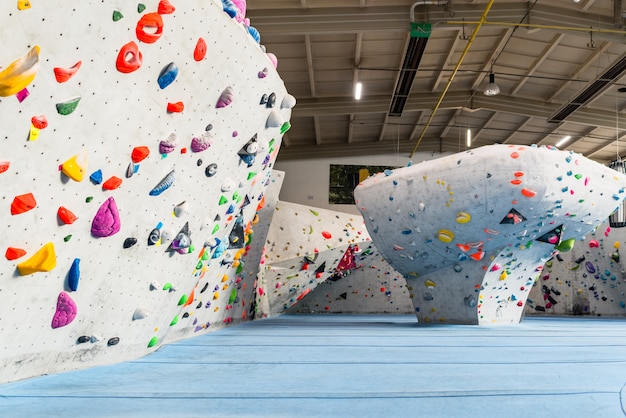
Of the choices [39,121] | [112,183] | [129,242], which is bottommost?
[129,242]

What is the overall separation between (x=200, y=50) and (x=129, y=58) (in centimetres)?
40

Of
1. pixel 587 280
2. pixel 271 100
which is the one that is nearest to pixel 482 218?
pixel 271 100

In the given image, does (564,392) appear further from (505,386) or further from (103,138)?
(103,138)

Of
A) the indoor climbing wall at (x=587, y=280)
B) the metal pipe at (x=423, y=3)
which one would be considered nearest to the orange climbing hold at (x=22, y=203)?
the metal pipe at (x=423, y=3)

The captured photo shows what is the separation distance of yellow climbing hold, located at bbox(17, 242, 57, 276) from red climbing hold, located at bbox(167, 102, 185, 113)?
2.27 ft

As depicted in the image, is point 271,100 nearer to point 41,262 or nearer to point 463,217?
point 41,262

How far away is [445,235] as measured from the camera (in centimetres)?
510

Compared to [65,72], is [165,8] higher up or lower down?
higher up

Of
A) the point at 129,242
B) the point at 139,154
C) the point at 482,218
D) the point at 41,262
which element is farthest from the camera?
the point at 482,218

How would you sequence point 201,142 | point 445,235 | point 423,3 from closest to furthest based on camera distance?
1. point 201,142
2. point 445,235
3. point 423,3

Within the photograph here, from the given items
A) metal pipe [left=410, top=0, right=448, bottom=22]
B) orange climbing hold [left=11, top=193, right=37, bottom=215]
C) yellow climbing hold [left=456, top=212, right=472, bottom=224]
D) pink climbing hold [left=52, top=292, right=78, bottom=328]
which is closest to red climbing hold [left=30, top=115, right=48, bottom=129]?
orange climbing hold [left=11, top=193, right=37, bottom=215]

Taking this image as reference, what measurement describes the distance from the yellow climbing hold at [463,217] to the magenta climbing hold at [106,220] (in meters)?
3.44

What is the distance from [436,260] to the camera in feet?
17.9

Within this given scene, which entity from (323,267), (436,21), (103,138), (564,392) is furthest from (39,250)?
(436,21)
